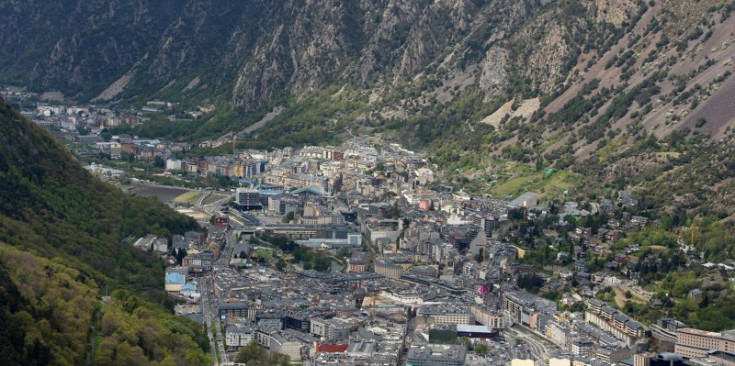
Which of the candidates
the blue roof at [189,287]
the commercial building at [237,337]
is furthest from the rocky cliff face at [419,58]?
the commercial building at [237,337]

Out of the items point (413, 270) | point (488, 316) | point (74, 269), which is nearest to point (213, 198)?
point (413, 270)

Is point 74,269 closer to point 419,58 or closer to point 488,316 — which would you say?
point 488,316

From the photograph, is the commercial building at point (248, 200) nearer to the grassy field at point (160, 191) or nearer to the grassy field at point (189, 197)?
the grassy field at point (189, 197)

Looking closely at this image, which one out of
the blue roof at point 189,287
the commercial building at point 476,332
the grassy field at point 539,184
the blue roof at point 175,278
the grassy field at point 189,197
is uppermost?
the grassy field at point 539,184

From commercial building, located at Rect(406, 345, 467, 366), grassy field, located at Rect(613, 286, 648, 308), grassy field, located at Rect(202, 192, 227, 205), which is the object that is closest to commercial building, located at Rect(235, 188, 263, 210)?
grassy field, located at Rect(202, 192, 227, 205)

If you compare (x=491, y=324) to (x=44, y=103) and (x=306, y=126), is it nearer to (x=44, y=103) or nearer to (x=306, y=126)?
(x=306, y=126)

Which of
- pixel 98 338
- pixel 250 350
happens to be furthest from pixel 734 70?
pixel 98 338

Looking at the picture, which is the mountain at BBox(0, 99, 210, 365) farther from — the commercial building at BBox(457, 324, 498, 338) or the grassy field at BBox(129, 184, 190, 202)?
the grassy field at BBox(129, 184, 190, 202)
